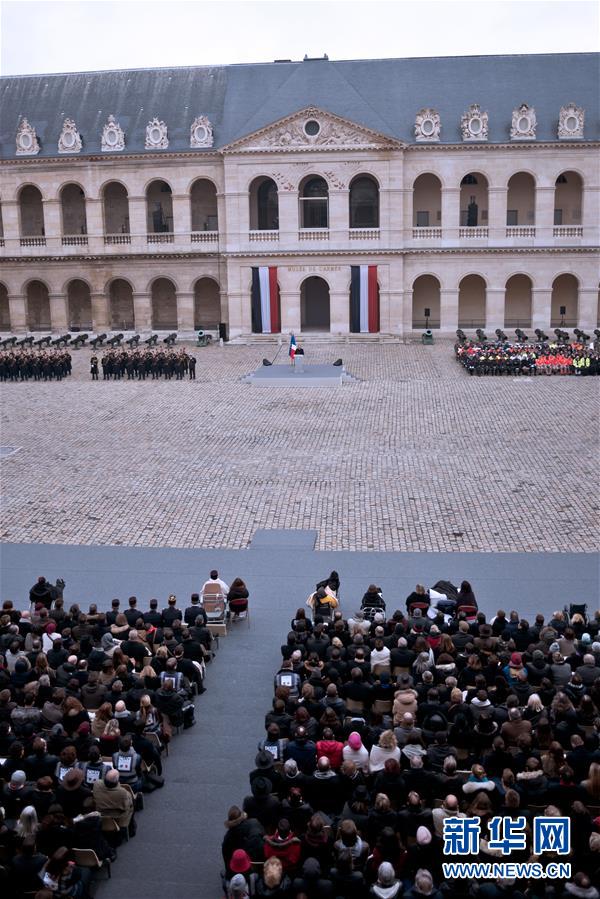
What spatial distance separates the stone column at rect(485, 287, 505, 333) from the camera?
55.4 metres

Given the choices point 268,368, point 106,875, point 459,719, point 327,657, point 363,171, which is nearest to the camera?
point 106,875

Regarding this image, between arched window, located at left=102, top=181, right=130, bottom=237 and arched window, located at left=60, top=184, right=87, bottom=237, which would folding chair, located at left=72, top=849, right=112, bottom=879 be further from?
arched window, located at left=60, top=184, right=87, bottom=237

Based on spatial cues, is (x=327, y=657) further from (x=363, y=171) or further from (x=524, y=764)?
(x=363, y=171)

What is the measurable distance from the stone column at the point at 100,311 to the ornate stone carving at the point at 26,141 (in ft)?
30.1

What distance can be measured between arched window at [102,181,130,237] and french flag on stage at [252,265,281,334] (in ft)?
33.1

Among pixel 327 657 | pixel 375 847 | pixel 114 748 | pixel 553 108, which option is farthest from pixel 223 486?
pixel 553 108

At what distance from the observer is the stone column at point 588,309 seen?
5503cm

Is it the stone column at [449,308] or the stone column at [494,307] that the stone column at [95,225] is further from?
the stone column at [494,307]

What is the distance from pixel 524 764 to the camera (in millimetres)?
11859

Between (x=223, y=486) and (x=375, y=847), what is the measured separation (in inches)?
719

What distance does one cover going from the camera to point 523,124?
177 ft

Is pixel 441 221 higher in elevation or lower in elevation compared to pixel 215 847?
higher

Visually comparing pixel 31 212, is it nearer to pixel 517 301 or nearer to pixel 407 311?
pixel 407 311

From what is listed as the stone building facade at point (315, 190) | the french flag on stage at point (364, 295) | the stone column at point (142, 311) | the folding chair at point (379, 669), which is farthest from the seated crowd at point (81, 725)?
the stone column at point (142, 311)
